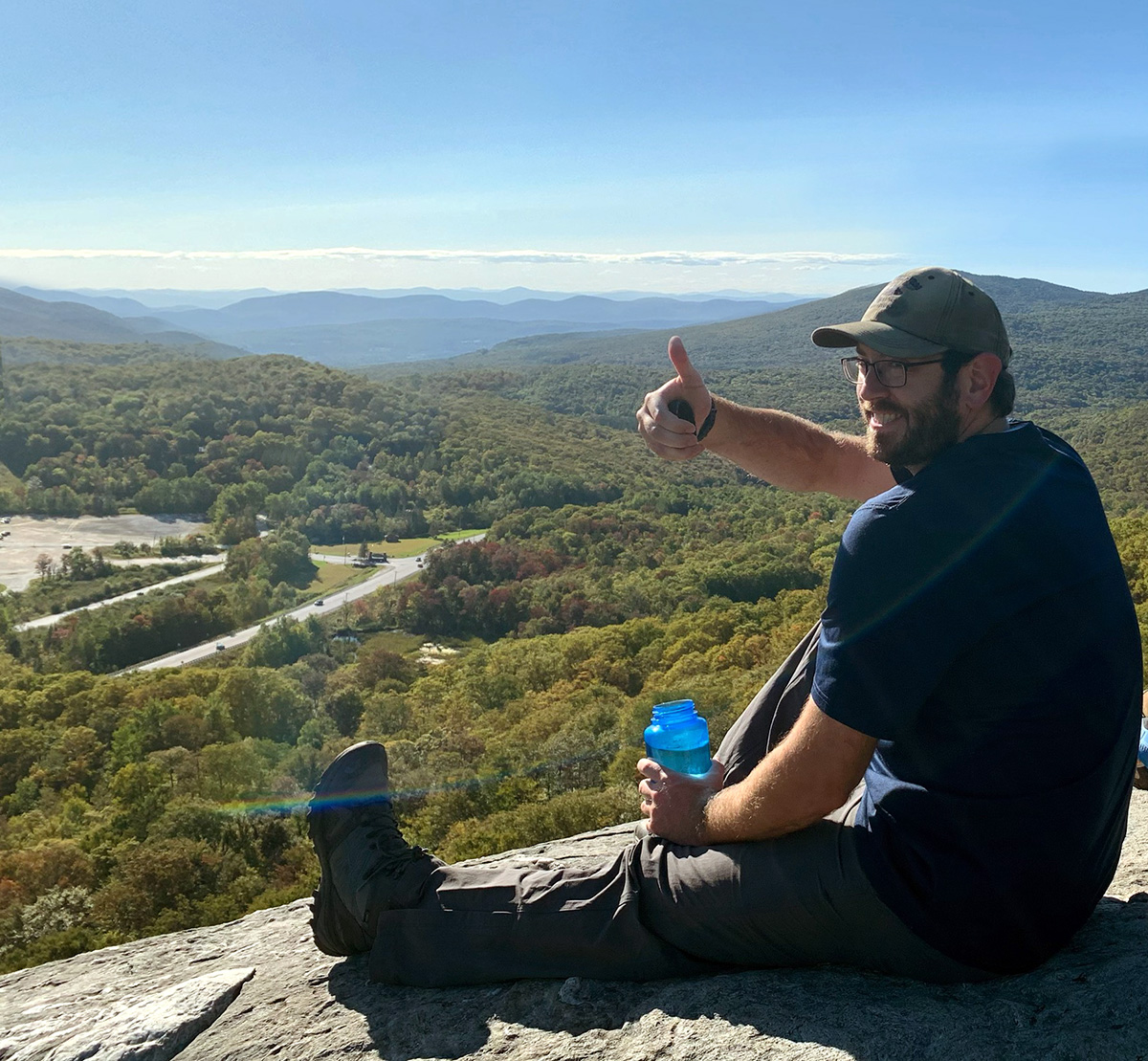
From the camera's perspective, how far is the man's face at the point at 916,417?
2.04 metres

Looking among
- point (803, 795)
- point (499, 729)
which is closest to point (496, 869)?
point (803, 795)

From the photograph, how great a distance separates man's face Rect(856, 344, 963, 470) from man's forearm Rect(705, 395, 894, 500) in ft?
3.50

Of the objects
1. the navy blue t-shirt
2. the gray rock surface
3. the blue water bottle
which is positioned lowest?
the gray rock surface

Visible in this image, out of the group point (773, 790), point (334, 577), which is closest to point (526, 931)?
point (773, 790)

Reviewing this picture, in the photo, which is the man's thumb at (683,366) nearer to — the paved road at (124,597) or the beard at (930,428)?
the beard at (930,428)

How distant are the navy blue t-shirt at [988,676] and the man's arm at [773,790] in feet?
0.28

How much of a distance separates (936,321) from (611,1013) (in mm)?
1877

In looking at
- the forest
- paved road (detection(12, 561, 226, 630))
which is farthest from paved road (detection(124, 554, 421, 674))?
paved road (detection(12, 561, 226, 630))

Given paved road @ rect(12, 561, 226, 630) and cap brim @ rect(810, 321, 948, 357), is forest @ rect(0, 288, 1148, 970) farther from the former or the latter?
cap brim @ rect(810, 321, 948, 357)

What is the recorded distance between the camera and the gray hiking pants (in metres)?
2.02

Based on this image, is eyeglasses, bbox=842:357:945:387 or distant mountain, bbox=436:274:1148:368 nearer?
eyeglasses, bbox=842:357:945:387

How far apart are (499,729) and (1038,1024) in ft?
101

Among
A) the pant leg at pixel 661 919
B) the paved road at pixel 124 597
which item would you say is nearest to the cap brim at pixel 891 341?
the pant leg at pixel 661 919

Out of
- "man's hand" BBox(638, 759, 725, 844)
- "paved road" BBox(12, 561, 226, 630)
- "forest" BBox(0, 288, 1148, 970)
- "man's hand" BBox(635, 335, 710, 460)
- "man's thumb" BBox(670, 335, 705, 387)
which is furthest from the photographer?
"paved road" BBox(12, 561, 226, 630)
